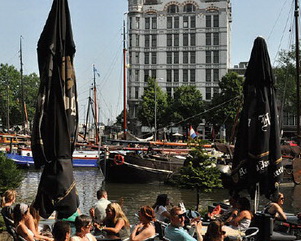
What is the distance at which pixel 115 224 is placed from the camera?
8508 millimetres

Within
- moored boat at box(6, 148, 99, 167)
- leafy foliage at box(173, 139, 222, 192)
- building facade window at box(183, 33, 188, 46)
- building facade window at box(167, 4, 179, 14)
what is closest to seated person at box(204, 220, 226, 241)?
leafy foliage at box(173, 139, 222, 192)

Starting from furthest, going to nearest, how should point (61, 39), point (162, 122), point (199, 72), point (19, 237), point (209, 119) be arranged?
1. point (199, 72)
2. point (162, 122)
3. point (209, 119)
4. point (61, 39)
5. point (19, 237)

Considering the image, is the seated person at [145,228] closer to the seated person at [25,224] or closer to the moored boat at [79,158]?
the seated person at [25,224]

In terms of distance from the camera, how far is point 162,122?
71500 millimetres

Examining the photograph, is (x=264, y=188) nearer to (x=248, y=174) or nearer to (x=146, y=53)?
(x=248, y=174)

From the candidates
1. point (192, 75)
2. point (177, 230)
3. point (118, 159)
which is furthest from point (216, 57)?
point (177, 230)

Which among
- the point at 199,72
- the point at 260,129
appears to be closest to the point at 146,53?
the point at 199,72

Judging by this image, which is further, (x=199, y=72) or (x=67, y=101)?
(x=199, y=72)

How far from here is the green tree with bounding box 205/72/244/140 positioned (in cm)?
6228

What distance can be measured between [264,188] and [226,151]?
20.2 m

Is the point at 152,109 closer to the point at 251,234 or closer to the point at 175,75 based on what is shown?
the point at 175,75

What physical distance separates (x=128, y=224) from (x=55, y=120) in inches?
100

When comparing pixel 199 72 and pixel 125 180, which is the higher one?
pixel 199 72

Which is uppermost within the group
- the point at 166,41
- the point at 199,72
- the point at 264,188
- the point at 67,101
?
the point at 166,41
